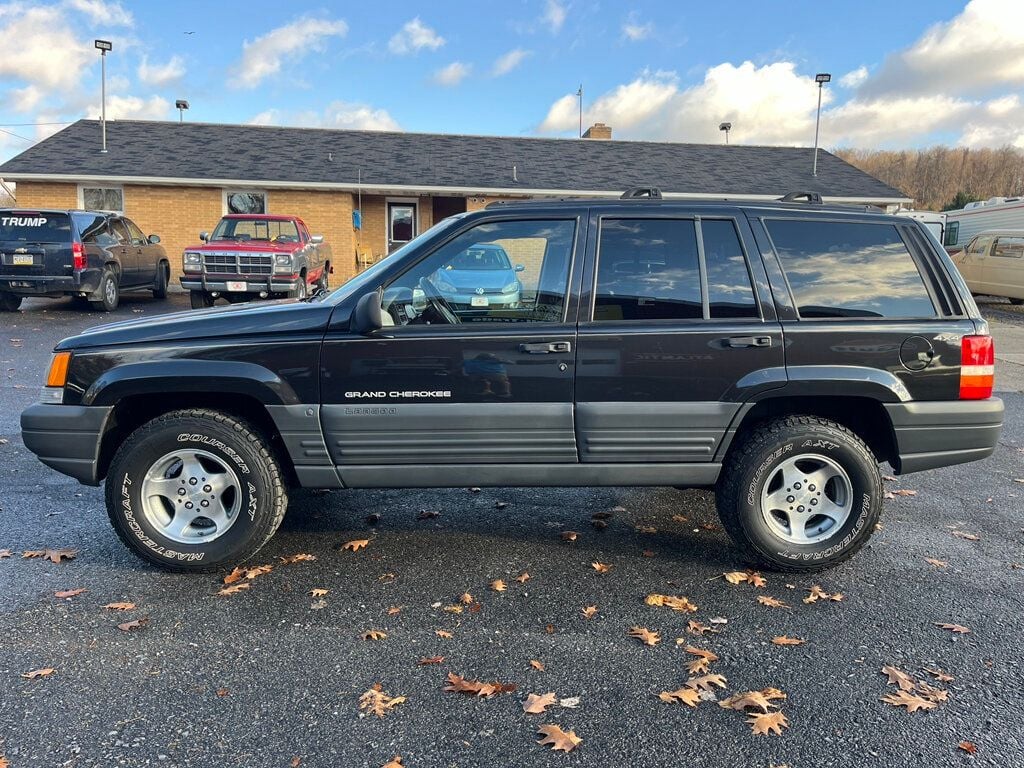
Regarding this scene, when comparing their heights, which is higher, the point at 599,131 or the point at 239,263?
the point at 599,131

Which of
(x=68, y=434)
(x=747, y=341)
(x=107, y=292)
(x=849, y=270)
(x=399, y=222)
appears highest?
(x=399, y=222)

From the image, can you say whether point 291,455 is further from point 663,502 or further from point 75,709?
point 663,502

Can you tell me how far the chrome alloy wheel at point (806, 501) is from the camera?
13.1 feet

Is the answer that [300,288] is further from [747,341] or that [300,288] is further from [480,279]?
[747,341]

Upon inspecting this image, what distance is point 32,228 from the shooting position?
13.9 metres

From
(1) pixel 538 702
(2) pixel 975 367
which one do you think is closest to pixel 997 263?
(2) pixel 975 367

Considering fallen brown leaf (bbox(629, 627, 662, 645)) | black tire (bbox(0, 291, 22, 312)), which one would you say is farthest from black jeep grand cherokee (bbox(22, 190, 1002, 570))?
black tire (bbox(0, 291, 22, 312))

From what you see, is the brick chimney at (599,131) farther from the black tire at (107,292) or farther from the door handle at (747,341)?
the door handle at (747,341)

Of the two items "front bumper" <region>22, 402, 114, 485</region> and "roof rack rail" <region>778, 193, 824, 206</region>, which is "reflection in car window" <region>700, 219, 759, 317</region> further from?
"front bumper" <region>22, 402, 114, 485</region>

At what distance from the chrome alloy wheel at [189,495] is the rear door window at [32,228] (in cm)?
1214

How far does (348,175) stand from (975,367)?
20.0 metres

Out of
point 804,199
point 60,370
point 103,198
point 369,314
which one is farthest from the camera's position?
point 103,198

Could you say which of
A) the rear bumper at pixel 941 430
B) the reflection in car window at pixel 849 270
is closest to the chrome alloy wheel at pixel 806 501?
the rear bumper at pixel 941 430

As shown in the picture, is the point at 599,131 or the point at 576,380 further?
the point at 599,131
